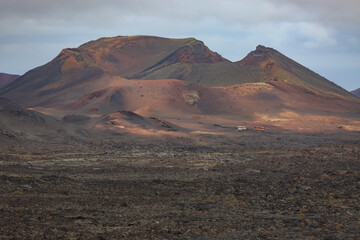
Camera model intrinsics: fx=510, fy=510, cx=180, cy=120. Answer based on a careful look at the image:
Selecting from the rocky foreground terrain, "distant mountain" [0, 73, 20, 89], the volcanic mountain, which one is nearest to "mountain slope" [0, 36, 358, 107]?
the volcanic mountain

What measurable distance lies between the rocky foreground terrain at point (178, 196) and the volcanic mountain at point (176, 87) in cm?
2405

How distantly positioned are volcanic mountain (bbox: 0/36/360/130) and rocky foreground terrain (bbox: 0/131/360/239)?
78.9ft

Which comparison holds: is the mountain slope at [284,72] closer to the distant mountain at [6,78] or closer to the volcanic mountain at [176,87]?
the volcanic mountain at [176,87]

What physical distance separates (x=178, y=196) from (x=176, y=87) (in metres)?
59.4

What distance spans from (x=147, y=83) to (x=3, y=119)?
3783 centimetres

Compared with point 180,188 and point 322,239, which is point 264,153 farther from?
point 322,239

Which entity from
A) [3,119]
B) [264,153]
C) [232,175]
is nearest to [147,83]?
[3,119]

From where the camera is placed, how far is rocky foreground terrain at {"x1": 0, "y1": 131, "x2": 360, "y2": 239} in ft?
→ 39.1

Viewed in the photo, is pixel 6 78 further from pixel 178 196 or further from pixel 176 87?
pixel 178 196

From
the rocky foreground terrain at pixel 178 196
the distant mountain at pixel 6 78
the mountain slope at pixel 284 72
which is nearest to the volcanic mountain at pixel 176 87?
the mountain slope at pixel 284 72

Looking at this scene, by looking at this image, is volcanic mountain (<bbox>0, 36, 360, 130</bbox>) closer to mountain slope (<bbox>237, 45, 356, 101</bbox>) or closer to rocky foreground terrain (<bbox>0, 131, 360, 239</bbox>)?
mountain slope (<bbox>237, 45, 356, 101</bbox>)

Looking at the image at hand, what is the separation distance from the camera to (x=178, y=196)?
56.3 ft

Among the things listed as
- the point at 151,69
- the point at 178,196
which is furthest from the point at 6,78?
the point at 178,196

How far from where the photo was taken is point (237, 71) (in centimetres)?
9600
